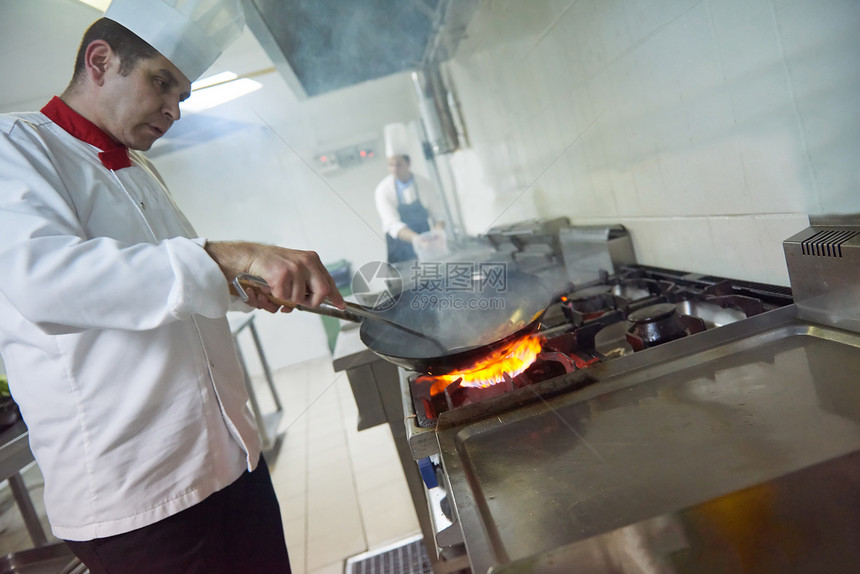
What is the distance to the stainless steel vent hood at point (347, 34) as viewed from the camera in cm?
138

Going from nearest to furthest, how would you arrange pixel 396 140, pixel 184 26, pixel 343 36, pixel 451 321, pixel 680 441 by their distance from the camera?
pixel 680 441
pixel 184 26
pixel 451 321
pixel 343 36
pixel 396 140

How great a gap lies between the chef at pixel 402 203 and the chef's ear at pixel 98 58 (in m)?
1.11

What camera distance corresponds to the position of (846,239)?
673mm

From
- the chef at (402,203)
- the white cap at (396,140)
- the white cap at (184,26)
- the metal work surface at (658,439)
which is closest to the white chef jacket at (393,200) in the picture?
the chef at (402,203)

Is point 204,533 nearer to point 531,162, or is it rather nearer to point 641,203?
point 641,203

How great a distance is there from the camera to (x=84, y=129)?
86cm

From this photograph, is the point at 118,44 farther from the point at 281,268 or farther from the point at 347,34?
the point at 347,34

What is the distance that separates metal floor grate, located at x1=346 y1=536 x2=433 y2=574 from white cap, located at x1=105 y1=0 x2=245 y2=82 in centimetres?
137

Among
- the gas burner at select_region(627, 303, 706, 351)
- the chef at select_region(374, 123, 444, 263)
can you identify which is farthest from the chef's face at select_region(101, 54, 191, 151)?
the chef at select_region(374, 123, 444, 263)

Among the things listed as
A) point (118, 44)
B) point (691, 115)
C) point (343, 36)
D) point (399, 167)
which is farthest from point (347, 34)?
point (691, 115)

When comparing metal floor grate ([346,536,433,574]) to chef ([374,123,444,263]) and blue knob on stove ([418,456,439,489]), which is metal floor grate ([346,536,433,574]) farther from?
chef ([374,123,444,263])

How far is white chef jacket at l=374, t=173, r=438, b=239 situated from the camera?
198 cm

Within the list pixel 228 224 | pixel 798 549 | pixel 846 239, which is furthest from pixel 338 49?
pixel 798 549

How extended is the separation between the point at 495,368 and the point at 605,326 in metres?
0.22
